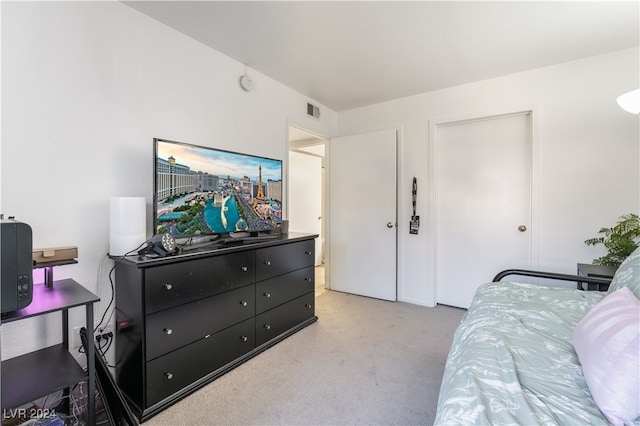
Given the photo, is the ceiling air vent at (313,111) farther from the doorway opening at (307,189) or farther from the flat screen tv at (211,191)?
the flat screen tv at (211,191)

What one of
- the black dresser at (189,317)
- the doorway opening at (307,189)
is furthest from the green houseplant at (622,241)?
the doorway opening at (307,189)

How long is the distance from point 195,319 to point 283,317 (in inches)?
34.0

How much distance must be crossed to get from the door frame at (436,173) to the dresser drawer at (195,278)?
218cm

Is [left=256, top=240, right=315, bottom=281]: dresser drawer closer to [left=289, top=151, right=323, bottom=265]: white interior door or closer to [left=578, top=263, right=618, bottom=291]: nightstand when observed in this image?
[left=289, top=151, right=323, bottom=265]: white interior door

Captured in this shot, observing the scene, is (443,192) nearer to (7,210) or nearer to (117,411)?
(117,411)

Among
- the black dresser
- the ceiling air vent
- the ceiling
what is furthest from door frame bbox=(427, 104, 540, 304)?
the black dresser

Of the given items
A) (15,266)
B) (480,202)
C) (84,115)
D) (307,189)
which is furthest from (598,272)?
(307,189)

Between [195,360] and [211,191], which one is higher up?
[211,191]

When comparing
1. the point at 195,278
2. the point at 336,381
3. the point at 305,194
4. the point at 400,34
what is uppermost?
the point at 400,34

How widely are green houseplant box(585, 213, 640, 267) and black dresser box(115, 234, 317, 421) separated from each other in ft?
8.56

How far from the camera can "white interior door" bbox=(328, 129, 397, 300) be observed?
355 cm

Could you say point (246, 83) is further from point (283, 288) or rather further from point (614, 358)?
point (614, 358)

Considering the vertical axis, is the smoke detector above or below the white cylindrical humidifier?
above

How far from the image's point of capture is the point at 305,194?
494 cm
